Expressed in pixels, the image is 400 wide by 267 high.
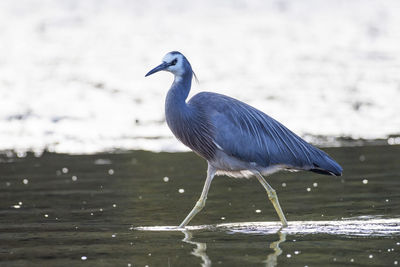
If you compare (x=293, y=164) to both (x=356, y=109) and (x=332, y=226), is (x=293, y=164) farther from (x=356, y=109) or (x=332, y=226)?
(x=356, y=109)

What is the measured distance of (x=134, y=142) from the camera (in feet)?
66.7

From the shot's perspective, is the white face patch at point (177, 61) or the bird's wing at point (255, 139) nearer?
the white face patch at point (177, 61)

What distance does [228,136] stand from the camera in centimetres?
971

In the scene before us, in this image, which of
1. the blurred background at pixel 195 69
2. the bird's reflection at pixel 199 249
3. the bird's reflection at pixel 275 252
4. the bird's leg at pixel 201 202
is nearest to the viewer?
the bird's reflection at pixel 275 252

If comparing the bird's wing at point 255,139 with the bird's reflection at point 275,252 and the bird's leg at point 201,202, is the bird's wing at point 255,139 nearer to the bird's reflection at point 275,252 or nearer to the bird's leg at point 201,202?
the bird's leg at point 201,202

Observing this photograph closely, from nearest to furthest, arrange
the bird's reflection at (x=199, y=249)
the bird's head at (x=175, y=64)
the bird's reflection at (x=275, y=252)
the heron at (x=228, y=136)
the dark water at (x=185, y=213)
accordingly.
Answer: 1. the bird's reflection at (x=275, y=252)
2. the bird's reflection at (x=199, y=249)
3. the dark water at (x=185, y=213)
4. the bird's head at (x=175, y=64)
5. the heron at (x=228, y=136)

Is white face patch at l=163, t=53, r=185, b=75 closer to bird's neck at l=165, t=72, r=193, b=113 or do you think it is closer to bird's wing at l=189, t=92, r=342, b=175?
bird's neck at l=165, t=72, r=193, b=113

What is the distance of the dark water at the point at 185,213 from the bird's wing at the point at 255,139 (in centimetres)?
62

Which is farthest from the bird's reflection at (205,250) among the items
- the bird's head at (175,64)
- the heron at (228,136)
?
the bird's head at (175,64)

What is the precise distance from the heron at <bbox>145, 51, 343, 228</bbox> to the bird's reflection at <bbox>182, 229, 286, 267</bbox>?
846 mm

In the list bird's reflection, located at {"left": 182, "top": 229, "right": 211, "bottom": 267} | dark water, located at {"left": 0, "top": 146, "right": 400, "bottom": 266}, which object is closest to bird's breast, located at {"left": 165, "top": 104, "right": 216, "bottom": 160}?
dark water, located at {"left": 0, "top": 146, "right": 400, "bottom": 266}

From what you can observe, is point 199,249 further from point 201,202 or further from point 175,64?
point 175,64

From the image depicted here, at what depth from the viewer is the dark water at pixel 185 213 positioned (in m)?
7.66

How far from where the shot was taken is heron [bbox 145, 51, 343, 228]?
9.68 metres
